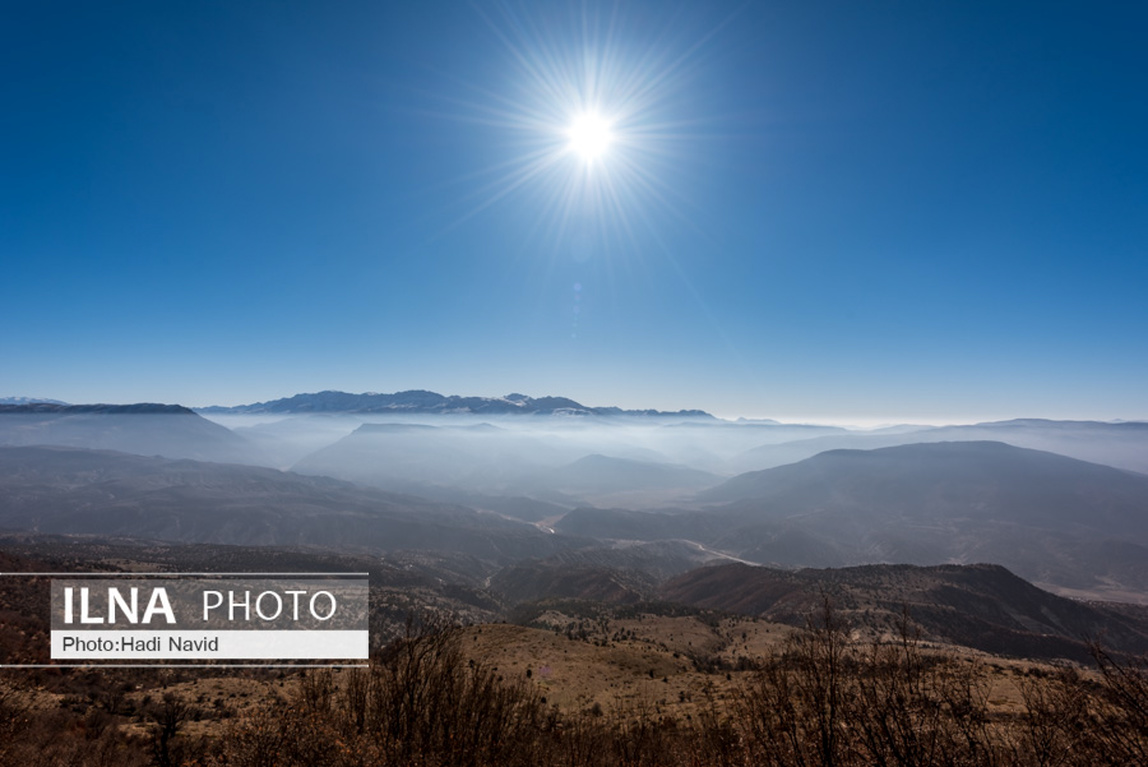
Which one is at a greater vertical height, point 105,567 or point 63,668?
point 63,668

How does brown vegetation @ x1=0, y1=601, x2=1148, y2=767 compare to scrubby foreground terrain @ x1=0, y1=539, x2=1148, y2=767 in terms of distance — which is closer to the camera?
brown vegetation @ x1=0, y1=601, x2=1148, y2=767

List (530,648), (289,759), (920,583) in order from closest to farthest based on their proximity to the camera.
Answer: (289,759) → (530,648) → (920,583)

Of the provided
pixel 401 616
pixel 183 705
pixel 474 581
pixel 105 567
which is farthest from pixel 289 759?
pixel 474 581

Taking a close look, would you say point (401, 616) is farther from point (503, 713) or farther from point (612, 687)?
point (503, 713)

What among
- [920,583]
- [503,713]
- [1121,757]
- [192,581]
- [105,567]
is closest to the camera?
[1121,757]

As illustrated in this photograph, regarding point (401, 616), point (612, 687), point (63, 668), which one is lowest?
point (401, 616)

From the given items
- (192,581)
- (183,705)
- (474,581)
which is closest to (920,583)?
(183,705)

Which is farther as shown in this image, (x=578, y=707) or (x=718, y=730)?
(x=578, y=707)

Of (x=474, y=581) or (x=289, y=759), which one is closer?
(x=289, y=759)

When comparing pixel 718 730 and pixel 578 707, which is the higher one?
pixel 718 730

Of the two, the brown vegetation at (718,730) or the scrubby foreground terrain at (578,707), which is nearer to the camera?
the brown vegetation at (718,730)
